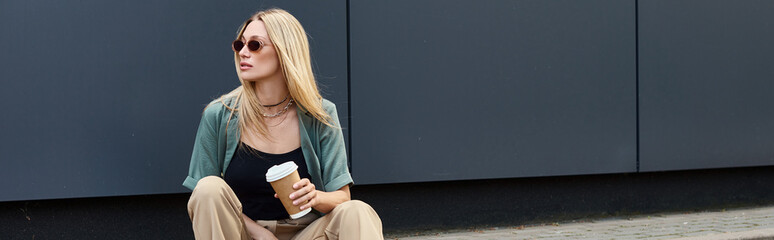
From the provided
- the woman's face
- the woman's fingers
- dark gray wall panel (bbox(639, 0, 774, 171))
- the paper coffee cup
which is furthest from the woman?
dark gray wall panel (bbox(639, 0, 774, 171))

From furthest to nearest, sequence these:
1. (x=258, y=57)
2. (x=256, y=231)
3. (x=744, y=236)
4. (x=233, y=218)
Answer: (x=744, y=236)
(x=258, y=57)
(x=256, y=231)
(x=233, y=218)

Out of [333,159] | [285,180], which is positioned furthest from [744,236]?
[285,180]

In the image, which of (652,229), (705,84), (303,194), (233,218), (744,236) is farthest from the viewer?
(705,84)

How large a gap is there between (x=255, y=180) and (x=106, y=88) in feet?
7.74

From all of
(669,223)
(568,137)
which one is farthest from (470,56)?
(669,223)

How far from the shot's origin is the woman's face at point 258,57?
3.19 meters

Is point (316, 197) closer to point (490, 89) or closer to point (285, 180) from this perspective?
point (285, 180)

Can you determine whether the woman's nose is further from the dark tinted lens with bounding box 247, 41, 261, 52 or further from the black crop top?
the black crop top

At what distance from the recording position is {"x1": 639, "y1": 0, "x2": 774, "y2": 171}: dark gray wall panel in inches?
266

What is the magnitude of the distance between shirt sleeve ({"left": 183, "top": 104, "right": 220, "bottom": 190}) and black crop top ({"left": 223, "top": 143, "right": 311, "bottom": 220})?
69 mm

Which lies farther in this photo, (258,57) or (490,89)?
(490,89)

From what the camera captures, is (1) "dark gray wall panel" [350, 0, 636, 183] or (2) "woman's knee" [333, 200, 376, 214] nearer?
(2) "woman's knee" [333, 200, 376, 214]

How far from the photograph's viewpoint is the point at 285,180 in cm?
273

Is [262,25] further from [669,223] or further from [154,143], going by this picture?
[669,223]
